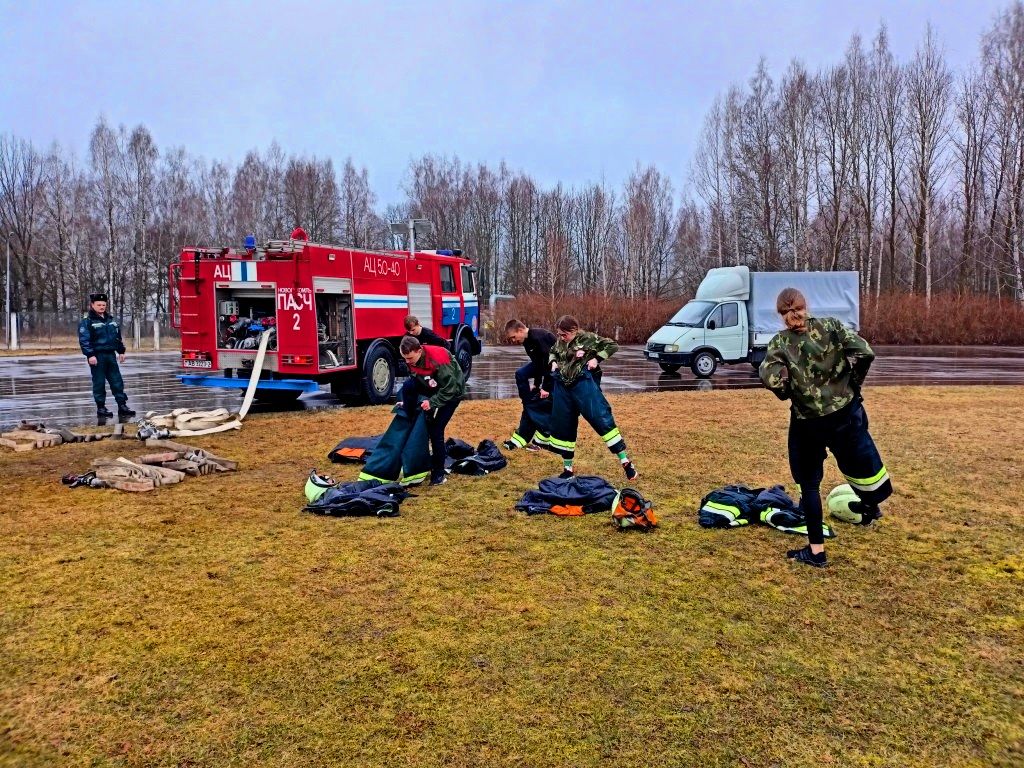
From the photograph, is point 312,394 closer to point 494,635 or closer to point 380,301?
point 380,301

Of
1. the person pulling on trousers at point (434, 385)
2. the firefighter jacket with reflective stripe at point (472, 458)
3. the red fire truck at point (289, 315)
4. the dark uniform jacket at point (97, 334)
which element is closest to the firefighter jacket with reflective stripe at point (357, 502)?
the person pulling on trousers at point (434, 385)

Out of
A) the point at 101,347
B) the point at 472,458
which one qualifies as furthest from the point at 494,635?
the point at 101,347

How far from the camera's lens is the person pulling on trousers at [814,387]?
504 cm

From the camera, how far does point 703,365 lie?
65.4ft

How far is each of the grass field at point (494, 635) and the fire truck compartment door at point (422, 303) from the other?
845 centimetres

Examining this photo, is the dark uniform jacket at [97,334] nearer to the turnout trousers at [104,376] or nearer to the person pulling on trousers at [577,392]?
the turnout trousers at [104,376]

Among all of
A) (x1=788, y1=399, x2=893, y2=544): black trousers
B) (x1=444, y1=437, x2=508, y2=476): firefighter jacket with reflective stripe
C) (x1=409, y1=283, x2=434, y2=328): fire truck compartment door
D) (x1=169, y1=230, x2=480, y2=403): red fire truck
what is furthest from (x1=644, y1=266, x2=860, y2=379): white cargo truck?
(x1=788, y1=399, x2=893, y2=544): black trousers

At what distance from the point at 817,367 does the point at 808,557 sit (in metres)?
1.35

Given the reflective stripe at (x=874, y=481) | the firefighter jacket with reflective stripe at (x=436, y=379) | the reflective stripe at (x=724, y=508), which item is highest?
the firefighter jacket with reflective stripe at (x=436, y=379)

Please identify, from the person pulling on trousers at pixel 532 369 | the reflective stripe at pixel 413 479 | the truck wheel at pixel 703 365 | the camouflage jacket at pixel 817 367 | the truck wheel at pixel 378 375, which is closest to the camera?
the camouflage jacket at pixel 817 367

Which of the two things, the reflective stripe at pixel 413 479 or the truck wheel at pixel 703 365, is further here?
the truck wheel at pixel 703 365

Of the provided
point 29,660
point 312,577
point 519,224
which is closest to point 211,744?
point 29,660

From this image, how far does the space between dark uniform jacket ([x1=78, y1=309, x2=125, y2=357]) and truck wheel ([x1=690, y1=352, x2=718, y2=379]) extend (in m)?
13.8

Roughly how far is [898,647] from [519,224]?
211 feet
